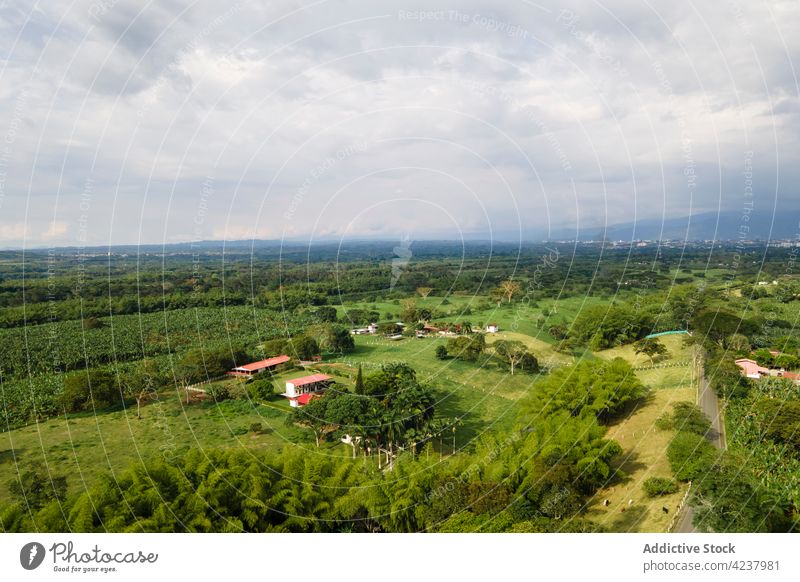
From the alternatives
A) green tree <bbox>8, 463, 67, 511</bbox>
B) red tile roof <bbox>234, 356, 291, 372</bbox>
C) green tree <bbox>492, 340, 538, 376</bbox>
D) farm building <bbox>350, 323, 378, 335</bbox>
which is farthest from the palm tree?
green tree <bbox>8, 463, 67, 511</bbox>

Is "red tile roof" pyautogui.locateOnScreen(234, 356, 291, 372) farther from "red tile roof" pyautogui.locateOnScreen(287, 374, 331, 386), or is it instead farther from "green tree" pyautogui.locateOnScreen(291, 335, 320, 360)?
"red tile roof" pyautogui.locateOnScreen(287, 374, 331, 386)

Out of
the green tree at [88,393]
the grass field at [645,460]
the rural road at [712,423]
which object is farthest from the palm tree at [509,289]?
the green tree at [88,393]

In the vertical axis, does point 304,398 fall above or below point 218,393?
above

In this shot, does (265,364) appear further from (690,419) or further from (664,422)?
(690,419)

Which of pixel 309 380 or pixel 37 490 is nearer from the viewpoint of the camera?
pixel 37 490

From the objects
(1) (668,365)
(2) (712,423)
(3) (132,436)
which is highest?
(1) (668,365)

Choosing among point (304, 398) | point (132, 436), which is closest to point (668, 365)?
point (304, 398)
